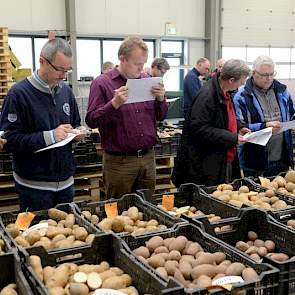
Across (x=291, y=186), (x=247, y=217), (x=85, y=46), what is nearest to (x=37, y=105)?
(x=247, y=217)

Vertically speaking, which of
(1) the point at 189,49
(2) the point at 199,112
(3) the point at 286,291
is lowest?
(3) the point at 286,291

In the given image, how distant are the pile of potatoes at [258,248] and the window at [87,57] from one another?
699cm

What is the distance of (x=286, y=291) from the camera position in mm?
1553

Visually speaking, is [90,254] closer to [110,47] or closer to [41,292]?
[41,292]

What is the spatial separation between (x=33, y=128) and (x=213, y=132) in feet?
3.72

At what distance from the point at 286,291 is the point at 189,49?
854cm

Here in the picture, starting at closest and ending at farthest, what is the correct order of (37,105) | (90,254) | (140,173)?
1. (90,254)
2. (37,105)
3. (140,173)

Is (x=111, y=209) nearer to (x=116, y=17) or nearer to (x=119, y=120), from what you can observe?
(x=119, y=120)

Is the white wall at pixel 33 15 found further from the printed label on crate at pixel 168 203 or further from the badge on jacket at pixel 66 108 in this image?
the printed label on crate at pixel 168 203

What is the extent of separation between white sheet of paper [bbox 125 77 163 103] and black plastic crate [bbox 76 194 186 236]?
2.11ft

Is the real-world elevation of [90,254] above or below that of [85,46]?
below

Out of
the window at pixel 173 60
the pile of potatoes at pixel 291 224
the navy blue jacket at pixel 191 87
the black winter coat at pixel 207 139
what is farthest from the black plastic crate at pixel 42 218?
the window at pixel 173 60

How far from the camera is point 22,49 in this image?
8.05 metres

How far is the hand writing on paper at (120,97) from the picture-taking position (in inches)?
104
